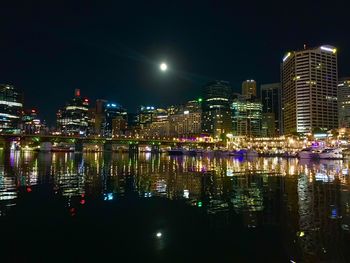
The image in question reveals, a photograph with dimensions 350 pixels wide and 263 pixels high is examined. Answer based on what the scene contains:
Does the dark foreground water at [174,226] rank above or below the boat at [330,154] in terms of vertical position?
below

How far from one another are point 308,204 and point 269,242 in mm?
9145

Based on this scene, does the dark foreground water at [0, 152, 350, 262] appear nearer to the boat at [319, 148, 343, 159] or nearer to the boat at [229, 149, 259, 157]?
the boat at [319, 148, 343, 159]

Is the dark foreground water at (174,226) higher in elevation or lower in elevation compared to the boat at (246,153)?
lower

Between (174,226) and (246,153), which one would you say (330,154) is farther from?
(174,226)

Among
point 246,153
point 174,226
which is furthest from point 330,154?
point 174,226

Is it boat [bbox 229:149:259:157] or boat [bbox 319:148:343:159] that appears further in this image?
boat [bbox 229:149:259:157]

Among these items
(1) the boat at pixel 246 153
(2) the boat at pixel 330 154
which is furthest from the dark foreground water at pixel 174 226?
(1) the boat at pixel 246 153

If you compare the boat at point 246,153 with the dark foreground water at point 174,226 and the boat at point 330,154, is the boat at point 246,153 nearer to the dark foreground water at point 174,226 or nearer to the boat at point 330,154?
the boat at point 330,154

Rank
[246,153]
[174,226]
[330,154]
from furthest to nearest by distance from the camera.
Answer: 1. [246,153]
2. [330,154]
3. [174,226]

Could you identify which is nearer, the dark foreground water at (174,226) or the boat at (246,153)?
the dark foreground water at (174,226)

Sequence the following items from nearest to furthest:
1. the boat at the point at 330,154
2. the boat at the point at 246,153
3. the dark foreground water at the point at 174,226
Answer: the dark foreground water at the point at 174,226
the boat at the point at 330,154
the boat at the point at 246,153

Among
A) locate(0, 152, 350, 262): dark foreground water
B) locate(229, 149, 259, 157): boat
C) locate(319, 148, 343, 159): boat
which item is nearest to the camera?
locate(0, 152, 350, 262): dark foreground water

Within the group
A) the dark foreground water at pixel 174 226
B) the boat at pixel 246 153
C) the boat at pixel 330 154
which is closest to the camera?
the dark foreground water at pixel 174 226

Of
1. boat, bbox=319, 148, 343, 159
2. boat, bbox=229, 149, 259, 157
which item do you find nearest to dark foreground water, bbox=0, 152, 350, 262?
boat, bbox=319, 148, 343, 159
